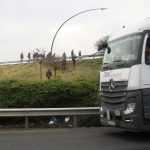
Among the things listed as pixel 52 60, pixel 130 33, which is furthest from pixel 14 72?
pixel 130 33

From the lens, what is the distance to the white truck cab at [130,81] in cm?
1405

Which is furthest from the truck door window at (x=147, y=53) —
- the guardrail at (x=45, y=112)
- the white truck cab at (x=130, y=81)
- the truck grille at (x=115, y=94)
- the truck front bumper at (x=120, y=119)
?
the guardrail at (x=45, y=112)

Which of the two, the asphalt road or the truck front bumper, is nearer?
the asphalt road

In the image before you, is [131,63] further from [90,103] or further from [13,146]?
[90,103]

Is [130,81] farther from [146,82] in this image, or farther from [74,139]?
[74,139]

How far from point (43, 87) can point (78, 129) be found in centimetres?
283

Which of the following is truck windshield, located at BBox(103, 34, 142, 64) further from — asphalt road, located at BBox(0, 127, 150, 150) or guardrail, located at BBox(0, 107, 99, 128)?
guardrail, located at BBox(0, 107, 99, 128)

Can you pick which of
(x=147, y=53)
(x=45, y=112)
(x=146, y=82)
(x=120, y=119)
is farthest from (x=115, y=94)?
(x=45, y=112)

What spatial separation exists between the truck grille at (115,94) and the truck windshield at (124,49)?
714 mm

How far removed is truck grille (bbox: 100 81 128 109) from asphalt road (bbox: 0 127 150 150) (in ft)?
3.21

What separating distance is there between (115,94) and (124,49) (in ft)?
4.27

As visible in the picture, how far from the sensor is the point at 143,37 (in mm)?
14320

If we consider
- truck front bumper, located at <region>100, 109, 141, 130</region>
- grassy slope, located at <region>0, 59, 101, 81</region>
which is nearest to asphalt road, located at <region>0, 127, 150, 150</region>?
truck front bumper, located at <region>100, 109, 141, 130</region>

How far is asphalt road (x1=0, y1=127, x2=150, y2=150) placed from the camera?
13312mm
